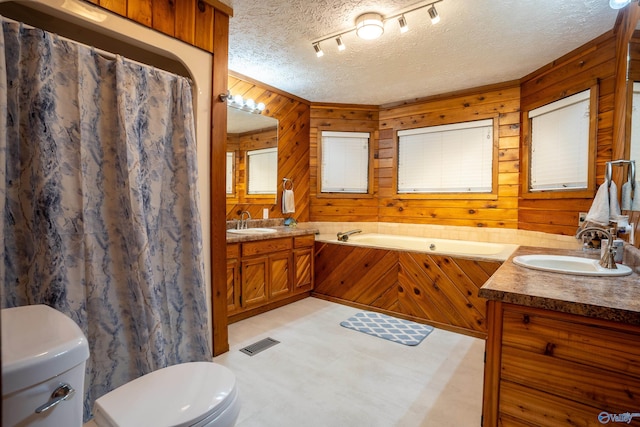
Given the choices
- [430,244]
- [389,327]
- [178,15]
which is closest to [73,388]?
[178,15]

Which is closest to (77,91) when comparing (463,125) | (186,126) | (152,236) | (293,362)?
(186,126)

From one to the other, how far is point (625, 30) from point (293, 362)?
10.4 ft

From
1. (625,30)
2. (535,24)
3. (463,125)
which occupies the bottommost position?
(463,125)

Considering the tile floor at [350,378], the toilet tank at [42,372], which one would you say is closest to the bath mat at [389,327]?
the tile floor at [350,378]

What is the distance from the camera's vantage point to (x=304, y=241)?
3607 mm

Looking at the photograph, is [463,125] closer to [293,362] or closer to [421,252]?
[421,252]

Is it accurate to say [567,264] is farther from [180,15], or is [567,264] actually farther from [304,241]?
[180,15]

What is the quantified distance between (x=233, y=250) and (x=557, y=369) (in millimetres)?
2349

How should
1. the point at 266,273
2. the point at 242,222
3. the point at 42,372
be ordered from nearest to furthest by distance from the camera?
the point at 42,372 → the point at 266,273 → the point at 242,222

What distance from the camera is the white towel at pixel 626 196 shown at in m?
1.89

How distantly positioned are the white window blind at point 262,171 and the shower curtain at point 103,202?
156cm

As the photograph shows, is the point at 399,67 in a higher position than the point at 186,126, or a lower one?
higher

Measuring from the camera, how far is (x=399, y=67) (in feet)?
10.3

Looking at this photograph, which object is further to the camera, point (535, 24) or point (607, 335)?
point (535, 24)
